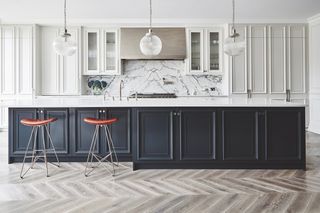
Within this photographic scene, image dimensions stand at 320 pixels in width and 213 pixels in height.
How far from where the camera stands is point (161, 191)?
10.7 ft

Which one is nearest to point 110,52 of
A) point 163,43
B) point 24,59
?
point 163,43

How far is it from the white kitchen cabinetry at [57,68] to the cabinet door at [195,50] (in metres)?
2.51

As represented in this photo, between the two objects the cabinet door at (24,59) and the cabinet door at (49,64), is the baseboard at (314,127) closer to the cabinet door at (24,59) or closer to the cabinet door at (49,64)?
the cabinet door at (49,64)

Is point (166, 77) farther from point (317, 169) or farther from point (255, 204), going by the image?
point (255, 204)

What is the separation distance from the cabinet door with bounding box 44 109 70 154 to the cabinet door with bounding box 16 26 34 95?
314 centimetres

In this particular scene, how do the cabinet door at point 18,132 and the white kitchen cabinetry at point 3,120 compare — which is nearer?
the cabinet door at point 18,132

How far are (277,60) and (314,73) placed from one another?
823 mm

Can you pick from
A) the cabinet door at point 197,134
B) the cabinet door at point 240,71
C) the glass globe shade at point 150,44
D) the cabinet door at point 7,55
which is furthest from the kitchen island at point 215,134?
the cabinet door at point 7,55

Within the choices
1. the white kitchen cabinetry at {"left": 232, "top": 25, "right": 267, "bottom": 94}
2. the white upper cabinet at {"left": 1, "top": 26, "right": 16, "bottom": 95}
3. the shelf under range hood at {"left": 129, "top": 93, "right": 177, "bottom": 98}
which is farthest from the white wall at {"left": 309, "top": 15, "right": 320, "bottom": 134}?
the white upper cabinet at {"left": 1, "top": 26, "right": 16, "bottom": 95}

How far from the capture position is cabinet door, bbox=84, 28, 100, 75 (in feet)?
23.9

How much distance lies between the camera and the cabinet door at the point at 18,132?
442 cm

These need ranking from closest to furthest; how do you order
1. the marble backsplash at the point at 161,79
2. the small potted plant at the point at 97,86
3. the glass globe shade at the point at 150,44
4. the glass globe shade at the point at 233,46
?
1. the glass globe shade at the point at 150,44
2. the glass globe shade at the point at 233,46
3. the small potted plant at the point at 97,86
4. the marble backsplash at the point at 161,79

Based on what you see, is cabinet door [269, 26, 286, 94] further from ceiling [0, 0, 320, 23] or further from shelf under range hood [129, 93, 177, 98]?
shelf under range hood [129, 93, 177, 98]

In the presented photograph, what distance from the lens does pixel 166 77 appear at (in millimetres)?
7586
